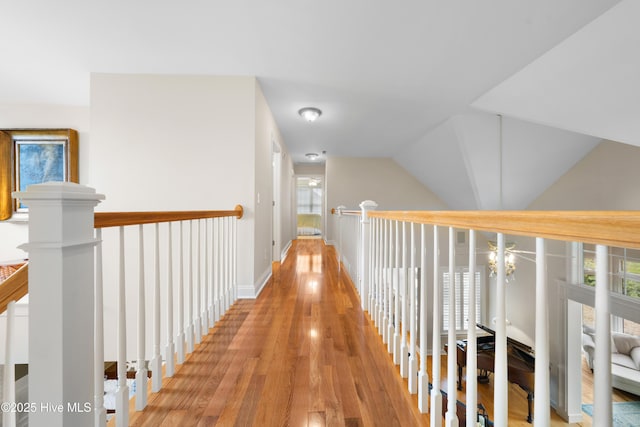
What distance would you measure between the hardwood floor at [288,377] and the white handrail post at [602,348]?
890 millimetres

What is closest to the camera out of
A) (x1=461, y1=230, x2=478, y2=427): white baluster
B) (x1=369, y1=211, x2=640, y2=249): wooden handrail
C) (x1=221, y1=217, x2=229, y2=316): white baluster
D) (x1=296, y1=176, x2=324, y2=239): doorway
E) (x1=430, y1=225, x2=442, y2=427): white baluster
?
(x1=369, y1=211, x2=640, y2=249): wooden handrail

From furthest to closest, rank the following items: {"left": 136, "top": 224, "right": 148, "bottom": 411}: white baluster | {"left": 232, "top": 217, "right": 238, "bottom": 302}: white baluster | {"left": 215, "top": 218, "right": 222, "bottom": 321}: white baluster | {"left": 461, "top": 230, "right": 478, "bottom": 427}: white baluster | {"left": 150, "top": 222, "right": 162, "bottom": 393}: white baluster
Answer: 1. {"left": 232, "top": 217, "right": 238, "bottom": 302}: white baluster
2. {"left": 215, "top": 218, "right": 222, "bottom": 321}: white baluster
3. {"left": 150, "top": 222, "right": 162, "bottom": 393}: white baluster
4. {"left": 136, "top": 224, "right": 148, "bottom": 411}: white baluster
5. {"left": 461, "top": 230, "right": 478, "bottom": 427}: white baluster

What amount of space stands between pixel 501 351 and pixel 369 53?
8.56 ft

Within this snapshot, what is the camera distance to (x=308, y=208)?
31.5 feet

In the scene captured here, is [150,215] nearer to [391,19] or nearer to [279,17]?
[279,17]

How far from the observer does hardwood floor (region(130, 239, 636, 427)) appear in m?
1.23

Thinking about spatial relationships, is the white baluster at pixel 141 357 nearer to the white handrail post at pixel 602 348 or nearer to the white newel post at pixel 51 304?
the white newel post at pixel 51 304

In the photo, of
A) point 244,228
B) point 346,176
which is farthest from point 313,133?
point 244,228

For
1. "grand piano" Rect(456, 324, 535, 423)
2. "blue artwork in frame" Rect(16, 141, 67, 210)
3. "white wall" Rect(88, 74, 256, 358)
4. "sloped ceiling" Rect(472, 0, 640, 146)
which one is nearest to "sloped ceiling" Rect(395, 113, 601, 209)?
"sloped ceiling" Rect(472, 0, 640, 146)

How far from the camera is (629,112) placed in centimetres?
258

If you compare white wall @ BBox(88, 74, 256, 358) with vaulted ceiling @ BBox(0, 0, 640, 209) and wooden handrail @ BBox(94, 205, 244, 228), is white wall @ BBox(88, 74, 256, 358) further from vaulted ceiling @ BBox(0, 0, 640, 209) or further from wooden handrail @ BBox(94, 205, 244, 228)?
wooden handrail @ BBox(94, 205, 244, 228)

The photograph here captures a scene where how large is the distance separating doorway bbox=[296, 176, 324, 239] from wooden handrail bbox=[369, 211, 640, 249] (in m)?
8.71

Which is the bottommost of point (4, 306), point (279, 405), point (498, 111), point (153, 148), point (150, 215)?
point (279, 405)

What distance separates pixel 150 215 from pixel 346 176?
6.32 metres
